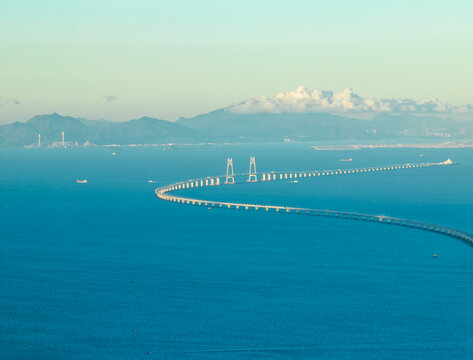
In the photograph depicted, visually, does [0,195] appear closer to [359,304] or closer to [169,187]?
[169,187]

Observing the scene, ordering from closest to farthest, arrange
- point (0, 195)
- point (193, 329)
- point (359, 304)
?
point (193, 329)
point (359, 304)
point (0, 195)

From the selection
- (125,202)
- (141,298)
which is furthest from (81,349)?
(125,202)

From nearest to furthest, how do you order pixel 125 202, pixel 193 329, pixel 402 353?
pixel 402 353 < pixel 193 329 < pixel 125 202

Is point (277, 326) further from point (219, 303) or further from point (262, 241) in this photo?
point (262, 241)

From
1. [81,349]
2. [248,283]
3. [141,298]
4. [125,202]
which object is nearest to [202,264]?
[248,283]

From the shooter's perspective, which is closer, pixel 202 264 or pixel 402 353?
pixel 402 353

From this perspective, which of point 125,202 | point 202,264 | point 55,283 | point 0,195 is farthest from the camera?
point 0,195
